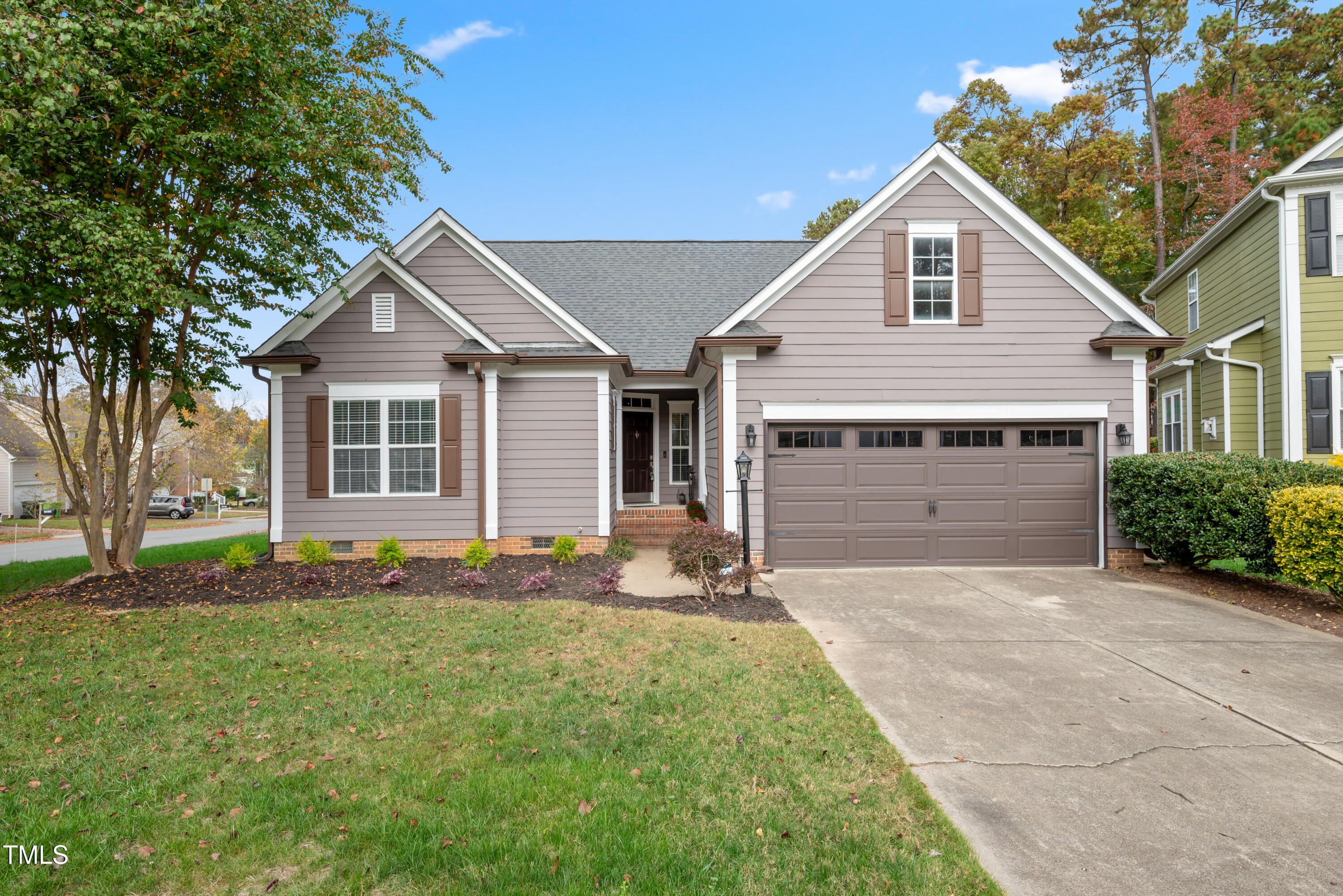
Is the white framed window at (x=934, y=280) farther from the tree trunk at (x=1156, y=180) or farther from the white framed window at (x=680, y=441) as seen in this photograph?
the tree trunk at (x=1156, y=180)

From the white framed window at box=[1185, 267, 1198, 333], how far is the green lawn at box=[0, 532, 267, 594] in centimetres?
2100

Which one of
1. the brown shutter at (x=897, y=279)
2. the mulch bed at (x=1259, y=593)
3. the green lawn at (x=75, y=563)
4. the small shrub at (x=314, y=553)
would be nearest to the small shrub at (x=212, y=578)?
the small shrub at (x=314, y=553)

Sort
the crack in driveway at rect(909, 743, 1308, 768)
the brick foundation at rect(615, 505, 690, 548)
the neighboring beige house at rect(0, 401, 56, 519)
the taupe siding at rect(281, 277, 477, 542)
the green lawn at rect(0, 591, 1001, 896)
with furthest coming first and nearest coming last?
the neighboring beige house at rect(0, 401, 56, 519) → the brick foundation at rect(615, 505, 690, 548) → the taupe siding at rect(281, 277, 477, 542) → the crack in driveway at rect(909, 743, 1308, 768) → the green lawn at rect(0, 591, 1001, 896)

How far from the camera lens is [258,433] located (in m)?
39.9

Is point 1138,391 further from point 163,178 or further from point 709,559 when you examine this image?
point 163,178

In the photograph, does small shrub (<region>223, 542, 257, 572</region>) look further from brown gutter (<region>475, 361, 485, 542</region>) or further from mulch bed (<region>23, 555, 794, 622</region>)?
brown gutter (<region>475, 361, 485, 542</region>)

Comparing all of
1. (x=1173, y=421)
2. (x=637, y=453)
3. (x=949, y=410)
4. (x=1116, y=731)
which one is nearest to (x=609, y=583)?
(x=1116, y=731)

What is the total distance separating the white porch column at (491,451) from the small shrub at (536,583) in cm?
221

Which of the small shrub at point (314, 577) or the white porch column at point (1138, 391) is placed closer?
the small shrub at point (314, 577)

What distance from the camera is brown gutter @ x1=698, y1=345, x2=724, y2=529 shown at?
9242mm

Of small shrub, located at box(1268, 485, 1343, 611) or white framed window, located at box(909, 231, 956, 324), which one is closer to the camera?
small shrub, located at box(1268, 485, 1343, 611)

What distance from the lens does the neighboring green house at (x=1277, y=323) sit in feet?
34.3

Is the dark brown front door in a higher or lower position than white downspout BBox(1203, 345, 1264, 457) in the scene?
lower

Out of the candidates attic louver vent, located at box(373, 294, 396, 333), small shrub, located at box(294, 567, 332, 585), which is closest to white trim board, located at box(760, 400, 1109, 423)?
attic louver vent, located at box(373, 294, 396, 333)
